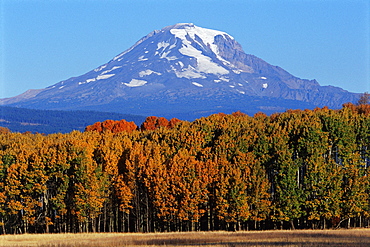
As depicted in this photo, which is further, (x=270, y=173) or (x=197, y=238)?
(x=270, y=173)

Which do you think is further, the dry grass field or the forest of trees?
the forest of trees

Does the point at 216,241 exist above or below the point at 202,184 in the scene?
below

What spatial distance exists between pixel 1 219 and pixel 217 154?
3243 cm

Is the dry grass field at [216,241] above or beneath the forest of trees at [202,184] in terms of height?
beneath

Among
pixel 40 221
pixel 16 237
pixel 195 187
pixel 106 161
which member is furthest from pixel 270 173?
pixel 16 237

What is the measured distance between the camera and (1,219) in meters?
98.4

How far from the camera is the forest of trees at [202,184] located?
96.9 meters

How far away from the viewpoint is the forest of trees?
318 ft

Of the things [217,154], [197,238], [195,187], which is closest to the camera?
[197,238]

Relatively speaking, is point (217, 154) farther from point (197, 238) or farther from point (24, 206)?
point (197, 238)

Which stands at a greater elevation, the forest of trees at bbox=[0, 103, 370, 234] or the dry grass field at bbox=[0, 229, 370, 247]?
the forest of trees at bbox=[0, 103, 370, 234]

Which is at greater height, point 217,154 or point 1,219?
point 217,154

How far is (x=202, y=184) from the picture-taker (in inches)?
3868

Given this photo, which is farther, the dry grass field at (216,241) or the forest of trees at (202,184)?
the forest of trees at (202,184)
